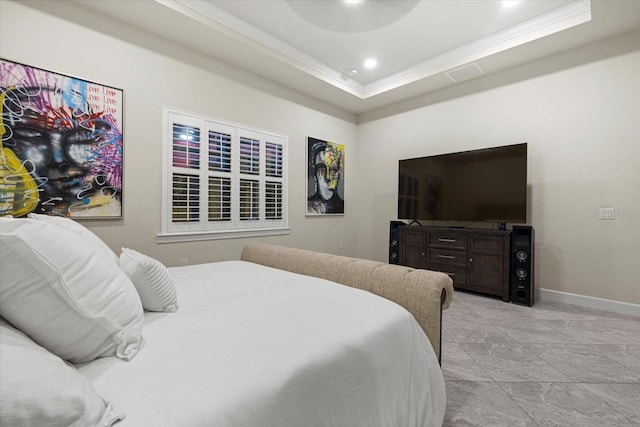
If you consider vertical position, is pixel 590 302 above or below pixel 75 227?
below

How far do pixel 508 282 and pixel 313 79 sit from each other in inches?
135

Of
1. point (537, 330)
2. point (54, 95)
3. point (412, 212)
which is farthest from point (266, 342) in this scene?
point (412, 212)

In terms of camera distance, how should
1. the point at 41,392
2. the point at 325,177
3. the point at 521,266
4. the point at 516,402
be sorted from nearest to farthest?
1. the point at 41,392
2. the point at 516,402
3. the point at 521,266
4. the point at 325,177

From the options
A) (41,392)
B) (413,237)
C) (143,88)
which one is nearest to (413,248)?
(413,237)

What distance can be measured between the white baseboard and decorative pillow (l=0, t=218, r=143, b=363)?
13.3ft

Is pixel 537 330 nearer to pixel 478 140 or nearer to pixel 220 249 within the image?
pixel 478 140

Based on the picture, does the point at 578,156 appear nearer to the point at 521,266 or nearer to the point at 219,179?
the point at 521,266

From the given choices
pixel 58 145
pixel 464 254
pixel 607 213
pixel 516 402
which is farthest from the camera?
pixel 464 254

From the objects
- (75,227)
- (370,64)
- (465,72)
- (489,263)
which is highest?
(370,64)

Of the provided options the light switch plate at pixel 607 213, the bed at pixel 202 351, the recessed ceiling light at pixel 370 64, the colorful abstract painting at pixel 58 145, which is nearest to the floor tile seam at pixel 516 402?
the bed at pixel 202 351

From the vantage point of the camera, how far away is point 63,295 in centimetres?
71

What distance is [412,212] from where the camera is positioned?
165 inches

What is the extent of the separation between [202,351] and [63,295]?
14.6 inches

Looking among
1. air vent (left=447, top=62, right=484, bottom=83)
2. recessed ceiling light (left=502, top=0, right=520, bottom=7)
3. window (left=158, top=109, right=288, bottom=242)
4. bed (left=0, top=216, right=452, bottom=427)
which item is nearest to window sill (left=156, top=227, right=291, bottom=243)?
A: window (left=158, top=109, right=288, bottom=242)
